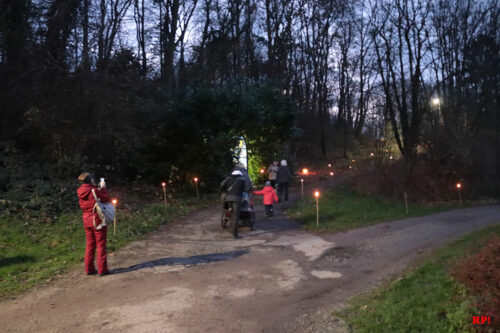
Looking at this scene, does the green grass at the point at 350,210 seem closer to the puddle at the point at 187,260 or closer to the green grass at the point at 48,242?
the puddle at the point at 187,260

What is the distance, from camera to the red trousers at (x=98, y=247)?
7453 mm

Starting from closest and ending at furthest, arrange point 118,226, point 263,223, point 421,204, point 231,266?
point 231,266 < point 118,226 < point 263,223 < point 421,204

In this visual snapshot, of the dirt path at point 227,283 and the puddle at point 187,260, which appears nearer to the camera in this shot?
the dirt path at point 227,283

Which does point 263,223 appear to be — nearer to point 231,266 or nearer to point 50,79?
point 231,266

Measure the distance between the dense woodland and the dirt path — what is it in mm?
7936

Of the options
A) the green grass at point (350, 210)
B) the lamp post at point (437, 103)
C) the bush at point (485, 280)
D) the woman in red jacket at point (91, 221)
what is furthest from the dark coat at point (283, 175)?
the bush at point (485, 280)

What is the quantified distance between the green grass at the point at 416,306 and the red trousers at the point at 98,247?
437cm

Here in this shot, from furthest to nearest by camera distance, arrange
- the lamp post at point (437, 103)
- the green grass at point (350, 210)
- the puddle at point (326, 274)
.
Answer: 1. the lamp post at point (437, 103)
2. the green grass at point (350, 210)
3. the puddle at point (326, 274)

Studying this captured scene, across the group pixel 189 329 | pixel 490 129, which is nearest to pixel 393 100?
pixel 490 129

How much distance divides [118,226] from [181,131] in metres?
9.39

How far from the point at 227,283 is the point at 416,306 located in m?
3.08

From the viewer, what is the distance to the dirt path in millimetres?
5402

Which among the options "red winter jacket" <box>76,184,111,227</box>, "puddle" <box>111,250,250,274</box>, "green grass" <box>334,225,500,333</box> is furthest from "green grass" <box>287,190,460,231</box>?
"red winter jacket" <box>76,184,111,227</box>

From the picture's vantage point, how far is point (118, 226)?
39.8ft
